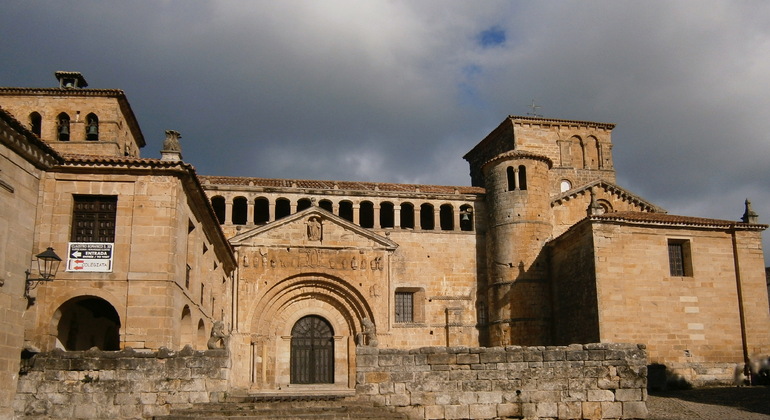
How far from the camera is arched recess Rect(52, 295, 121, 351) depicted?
66.1 ft

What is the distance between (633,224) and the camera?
92.3ft

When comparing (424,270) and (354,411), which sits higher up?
(424,270)

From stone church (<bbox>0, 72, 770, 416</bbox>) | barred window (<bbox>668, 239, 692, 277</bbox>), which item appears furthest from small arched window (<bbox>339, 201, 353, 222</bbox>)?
barred window (<bbox>668, 239, 692, 277</bbox>)

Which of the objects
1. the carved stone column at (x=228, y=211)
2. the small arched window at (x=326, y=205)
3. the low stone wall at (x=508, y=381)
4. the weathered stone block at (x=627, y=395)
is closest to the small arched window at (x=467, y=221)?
the small arched window at (x=326, y=205)

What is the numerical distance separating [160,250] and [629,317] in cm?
1736

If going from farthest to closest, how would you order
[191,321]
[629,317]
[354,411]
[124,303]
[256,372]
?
[256,372], [629,317], [191,321], [124,303], [354,411]

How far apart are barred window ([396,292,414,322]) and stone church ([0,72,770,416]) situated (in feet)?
0.21

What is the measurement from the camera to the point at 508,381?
601 inches

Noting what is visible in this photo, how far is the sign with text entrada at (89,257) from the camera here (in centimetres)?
1800

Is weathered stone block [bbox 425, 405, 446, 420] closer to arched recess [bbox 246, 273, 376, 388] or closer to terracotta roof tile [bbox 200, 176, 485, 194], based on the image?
arched recess [bbox 246, 273, 376, 388]

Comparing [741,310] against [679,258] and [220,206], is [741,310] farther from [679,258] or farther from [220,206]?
[220,206]

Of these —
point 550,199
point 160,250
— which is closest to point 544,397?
point 160,250

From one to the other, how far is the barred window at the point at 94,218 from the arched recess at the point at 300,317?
13097 millimetres

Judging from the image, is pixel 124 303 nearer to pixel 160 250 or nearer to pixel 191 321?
pixel 160 250
